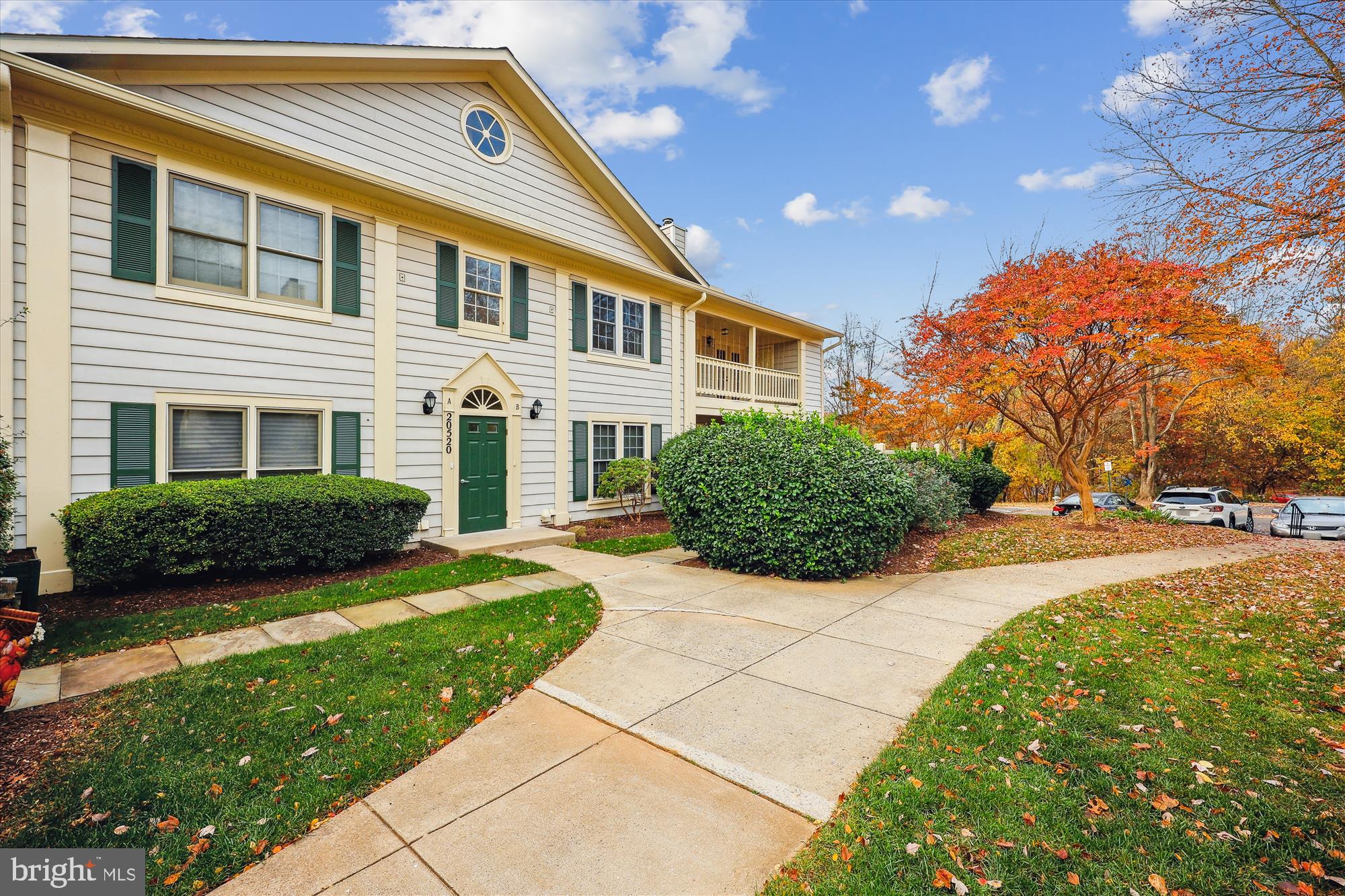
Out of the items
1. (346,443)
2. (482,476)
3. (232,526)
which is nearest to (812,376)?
(482,476)

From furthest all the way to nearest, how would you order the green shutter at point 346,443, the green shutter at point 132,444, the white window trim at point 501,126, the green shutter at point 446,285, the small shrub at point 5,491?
the white window trim at point 501,126, the green shutter at point 446,285, the green shutter at point 346,443, the green shutter at point 132,444, the small shrub at point 5,491

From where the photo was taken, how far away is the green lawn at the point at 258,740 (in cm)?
246

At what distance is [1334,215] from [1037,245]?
1171 cm

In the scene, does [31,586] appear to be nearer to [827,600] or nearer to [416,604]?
[416,604]

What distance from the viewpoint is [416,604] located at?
Answer: 5867mm

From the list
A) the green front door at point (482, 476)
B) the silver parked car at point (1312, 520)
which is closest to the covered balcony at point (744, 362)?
the green front door at point (482, 476)

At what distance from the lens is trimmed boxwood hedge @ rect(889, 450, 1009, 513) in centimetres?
1354

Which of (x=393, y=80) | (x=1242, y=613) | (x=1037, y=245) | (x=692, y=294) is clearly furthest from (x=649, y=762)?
(x=1037, y=245)

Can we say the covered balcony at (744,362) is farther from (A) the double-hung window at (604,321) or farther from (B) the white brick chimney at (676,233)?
(A) the double-hung window at (604,321)

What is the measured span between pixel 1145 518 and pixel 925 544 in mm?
7512

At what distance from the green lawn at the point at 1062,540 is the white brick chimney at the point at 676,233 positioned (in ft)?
32.4

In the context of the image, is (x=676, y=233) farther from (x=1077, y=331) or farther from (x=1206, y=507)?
(x=1206, y=507)

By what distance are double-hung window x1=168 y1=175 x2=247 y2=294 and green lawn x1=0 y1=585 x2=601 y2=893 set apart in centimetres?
541

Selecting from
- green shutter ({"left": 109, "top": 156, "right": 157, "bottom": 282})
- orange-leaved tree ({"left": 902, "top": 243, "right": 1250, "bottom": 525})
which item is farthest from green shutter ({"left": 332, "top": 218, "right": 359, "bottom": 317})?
orange-leaved tree ({"left": 902, "top": 243, "right": 1250, "bottom": 525})
